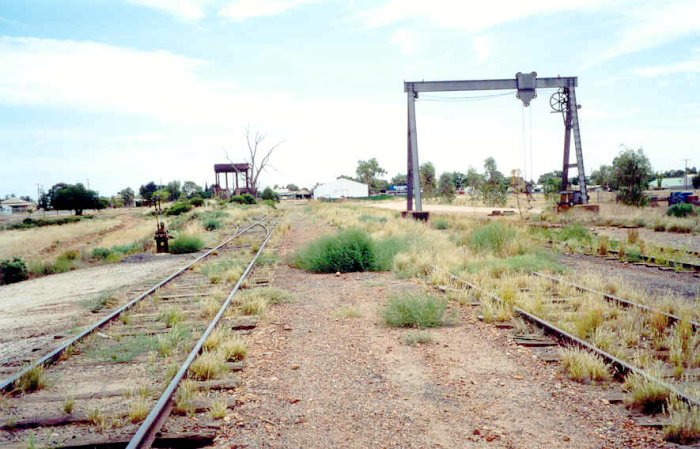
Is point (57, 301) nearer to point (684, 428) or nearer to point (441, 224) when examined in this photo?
point (684, 428)

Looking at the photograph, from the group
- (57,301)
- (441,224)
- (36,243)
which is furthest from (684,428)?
(36,243)

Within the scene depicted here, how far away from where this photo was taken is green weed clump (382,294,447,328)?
8.16m

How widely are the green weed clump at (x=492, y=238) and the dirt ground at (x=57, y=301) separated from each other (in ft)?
28.9

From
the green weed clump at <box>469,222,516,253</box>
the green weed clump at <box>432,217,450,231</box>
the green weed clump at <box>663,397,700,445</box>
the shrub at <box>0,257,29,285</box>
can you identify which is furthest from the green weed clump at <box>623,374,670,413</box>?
the green weed clump at <box>432,217,450,231</box>

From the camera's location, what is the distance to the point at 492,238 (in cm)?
1617

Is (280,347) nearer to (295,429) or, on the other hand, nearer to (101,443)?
(295,429)

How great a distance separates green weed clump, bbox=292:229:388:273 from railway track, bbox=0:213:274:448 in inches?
189

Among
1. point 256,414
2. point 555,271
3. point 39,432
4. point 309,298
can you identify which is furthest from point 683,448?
point 555,271

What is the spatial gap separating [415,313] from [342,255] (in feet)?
19.7

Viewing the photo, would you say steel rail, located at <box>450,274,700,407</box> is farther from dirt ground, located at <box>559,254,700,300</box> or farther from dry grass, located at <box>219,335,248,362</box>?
dry grass, located at <box>219,335,248,362</box>

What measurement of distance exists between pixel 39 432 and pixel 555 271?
1022 centimetres

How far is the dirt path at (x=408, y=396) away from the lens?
4488mm

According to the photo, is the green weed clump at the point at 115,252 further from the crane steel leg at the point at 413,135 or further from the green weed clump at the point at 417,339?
the green weed clump at the point at 417,339

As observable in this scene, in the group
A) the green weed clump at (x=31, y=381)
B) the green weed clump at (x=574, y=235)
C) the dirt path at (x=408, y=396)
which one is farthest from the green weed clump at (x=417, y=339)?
the green weed clump at (x=574, y=235)
